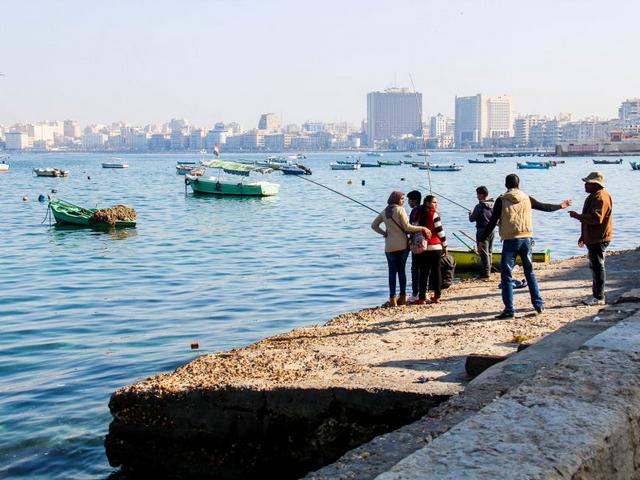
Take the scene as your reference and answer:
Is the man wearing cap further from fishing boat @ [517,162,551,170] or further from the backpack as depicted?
fishing boat @ [517,162,551,170]

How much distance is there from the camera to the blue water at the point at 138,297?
30.5ft

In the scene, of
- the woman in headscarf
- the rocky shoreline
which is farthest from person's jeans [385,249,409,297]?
the rocky shoreline

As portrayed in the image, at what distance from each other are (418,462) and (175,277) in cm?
1759

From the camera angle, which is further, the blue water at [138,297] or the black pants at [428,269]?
the black pants at [428,269]

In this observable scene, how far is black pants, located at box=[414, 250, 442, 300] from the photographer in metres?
11.9

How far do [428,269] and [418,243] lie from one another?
656 mm

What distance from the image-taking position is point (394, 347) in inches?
353

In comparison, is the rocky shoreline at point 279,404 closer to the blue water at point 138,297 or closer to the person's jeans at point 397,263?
the blue water at point 138,297

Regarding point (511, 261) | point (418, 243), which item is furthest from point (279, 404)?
point (418, 243)

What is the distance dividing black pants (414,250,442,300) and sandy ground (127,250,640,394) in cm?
36

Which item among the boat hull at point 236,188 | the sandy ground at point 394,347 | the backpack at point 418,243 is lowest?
the boat hull at point 236,188

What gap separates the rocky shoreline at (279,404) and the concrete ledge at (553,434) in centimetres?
177

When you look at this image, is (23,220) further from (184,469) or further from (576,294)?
(184,469)

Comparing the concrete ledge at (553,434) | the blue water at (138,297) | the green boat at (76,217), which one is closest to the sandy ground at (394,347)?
the blue water at (138,297)
